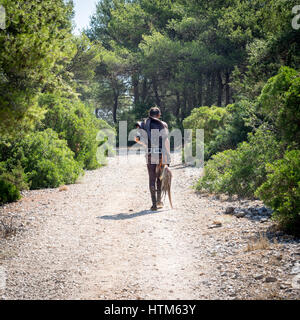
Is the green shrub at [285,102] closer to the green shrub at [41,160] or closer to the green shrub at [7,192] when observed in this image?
the green shrub at [7,192]

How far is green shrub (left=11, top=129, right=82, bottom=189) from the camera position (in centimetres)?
1158

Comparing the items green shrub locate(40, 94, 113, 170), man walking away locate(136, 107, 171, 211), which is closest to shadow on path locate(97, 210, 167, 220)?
man walking away locate(136, 107, 171, 211)

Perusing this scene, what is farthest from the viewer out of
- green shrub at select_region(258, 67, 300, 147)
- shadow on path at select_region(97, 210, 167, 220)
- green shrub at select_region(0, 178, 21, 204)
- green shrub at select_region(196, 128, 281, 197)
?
green shrub at select_region(0, 178, 21, 204)

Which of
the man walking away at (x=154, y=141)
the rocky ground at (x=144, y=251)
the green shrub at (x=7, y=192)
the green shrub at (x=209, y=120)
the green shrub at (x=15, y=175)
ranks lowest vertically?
the rocky ground at (x=144, y=251)

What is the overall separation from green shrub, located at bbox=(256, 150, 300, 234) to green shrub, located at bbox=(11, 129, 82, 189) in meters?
7.68

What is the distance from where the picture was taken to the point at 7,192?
9719 millimetres

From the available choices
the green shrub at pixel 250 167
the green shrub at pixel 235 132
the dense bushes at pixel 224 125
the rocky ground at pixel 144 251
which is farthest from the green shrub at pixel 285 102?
the green shrub at pixel 235 132

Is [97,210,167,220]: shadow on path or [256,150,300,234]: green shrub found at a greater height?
[256,150,300,234]: green shrub

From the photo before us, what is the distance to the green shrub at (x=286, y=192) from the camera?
5473 mm

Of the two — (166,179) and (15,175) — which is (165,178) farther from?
(15,175)

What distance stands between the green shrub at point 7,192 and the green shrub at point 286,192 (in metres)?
6.55

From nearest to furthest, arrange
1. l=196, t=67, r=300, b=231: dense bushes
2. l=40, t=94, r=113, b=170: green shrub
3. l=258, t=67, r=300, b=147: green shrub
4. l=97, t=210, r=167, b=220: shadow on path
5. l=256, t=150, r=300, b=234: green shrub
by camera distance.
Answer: l=256, t=150, r=300, b=234: green shrub < l=196, t=67, r=300, b=231: dense bushes < l=258, t=67, r=300, b=147: green shrub < l=97, t=210, r=167, b=220: shadow on path < l=40, t=94, r=113, b=170: green shrub

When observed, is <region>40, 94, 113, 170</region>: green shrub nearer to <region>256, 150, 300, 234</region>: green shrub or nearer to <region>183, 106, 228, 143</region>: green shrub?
<region>183, 106, 228, 143</region>: green shrub
